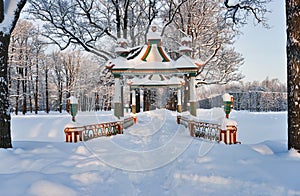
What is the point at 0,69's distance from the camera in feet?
21.5

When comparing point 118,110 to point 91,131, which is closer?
point 91,131

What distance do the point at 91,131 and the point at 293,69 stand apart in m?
7.10

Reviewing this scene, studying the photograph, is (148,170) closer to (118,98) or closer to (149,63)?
(118,98)

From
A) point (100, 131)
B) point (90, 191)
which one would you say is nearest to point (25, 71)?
point (100, 131)

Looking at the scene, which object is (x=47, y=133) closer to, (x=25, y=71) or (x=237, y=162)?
(x=237, y=162)

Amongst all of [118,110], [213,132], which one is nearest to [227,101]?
[213,132]

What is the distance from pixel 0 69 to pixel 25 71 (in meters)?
30.3

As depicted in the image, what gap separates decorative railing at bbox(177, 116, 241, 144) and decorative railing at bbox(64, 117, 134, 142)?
347cm

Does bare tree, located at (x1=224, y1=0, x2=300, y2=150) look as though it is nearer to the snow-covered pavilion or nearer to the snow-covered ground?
the snow-covered ground

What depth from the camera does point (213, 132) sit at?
916cm

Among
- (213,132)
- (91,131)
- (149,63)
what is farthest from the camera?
(149,63)

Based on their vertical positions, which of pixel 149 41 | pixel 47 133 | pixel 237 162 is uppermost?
pixel 149 41

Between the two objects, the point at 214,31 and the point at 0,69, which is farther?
the point at 214,31

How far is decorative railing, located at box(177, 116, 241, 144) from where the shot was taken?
7.66 m
